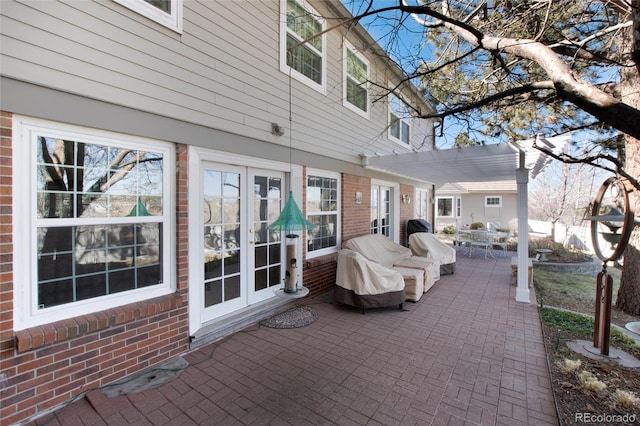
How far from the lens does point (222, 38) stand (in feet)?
13.2

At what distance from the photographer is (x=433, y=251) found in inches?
304

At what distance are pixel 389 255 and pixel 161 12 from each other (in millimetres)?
6231

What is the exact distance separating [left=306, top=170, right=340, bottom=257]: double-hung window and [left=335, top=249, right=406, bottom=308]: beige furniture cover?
3.56 feet

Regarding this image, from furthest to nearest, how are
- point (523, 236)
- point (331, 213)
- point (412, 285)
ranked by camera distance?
point (331, 213)
point (523, 236)
point (412, 285)

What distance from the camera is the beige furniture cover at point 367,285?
16.3 ft

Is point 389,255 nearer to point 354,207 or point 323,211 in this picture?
point 354,207

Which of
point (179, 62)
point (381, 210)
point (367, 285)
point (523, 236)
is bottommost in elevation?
point (367, 285)

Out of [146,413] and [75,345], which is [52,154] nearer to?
[75,345]

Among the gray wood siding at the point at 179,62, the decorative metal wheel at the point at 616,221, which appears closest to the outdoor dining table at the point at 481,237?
the decorative metal wheel at the point at 616,221

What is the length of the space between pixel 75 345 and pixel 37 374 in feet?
0.99

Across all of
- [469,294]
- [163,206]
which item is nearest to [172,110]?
[163,206]

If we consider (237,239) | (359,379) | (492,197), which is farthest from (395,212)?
(492,197)

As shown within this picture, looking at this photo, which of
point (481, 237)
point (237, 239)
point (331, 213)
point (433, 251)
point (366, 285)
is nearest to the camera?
point (237, 239)

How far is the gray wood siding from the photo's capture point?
2.49m
